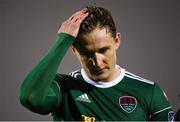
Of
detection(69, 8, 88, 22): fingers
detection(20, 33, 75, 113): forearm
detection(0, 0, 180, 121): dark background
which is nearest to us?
detection(20, 33, 75, 113): forearm

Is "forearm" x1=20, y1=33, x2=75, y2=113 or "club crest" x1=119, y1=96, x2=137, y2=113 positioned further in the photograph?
"club crest" x1=119, y1=96, x2=137, y2=113

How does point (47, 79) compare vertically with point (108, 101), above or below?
above

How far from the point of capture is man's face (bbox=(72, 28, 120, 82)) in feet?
3.00

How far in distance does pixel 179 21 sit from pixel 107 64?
1.82 meters

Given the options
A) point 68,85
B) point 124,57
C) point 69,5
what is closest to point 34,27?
point 69,5

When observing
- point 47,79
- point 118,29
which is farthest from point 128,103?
point 118,29

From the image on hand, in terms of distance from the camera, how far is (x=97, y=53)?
36.2 inches

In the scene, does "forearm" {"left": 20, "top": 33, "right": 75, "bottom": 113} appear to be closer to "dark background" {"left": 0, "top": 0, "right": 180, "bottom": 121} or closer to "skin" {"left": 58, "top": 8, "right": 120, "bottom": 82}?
"skin" {"left": 58, "top": 8, "right": 120, "bottom": 82}

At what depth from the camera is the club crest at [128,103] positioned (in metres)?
0.96

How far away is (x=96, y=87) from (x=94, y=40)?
15 cm

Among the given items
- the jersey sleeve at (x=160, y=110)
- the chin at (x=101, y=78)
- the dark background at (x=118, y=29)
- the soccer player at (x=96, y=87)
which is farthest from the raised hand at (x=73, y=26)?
the dark background at (x=118, y=29)

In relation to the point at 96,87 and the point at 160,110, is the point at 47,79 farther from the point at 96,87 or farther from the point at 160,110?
the point at 160,110

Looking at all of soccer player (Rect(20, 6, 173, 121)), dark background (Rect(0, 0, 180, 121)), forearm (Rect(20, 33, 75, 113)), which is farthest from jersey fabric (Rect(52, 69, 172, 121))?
dark background (Rect(0, 0, 180, 121))

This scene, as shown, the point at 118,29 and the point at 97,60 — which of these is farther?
the point at 118,29
